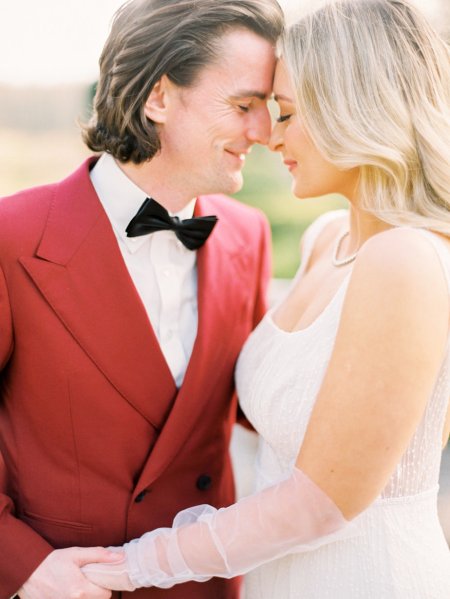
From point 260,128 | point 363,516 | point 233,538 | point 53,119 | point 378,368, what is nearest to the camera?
point 378,368

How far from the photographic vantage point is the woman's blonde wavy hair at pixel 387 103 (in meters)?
1.84

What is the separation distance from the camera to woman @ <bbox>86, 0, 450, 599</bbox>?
1662mm

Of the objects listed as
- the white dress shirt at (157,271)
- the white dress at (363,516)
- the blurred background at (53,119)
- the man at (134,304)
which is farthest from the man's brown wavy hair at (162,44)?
the blurred background at (53,119)

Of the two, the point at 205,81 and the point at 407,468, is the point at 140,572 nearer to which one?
Result: the point at 407,468

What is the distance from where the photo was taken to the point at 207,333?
7.09 ft

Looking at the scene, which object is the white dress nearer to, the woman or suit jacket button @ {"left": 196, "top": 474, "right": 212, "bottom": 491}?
the woman

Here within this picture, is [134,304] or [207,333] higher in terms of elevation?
[134,304]

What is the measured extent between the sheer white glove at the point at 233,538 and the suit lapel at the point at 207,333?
0.22 metres

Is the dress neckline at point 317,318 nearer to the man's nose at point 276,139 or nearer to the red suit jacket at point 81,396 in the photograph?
A: the red suit jacket at point 81,396

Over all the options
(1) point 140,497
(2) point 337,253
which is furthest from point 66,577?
(2) point 337,253

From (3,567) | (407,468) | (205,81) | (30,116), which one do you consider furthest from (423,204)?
(30,116)

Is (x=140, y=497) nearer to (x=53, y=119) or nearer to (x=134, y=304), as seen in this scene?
(x=134, y=304)

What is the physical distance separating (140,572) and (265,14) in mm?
1520

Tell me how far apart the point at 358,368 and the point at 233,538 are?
482mm
